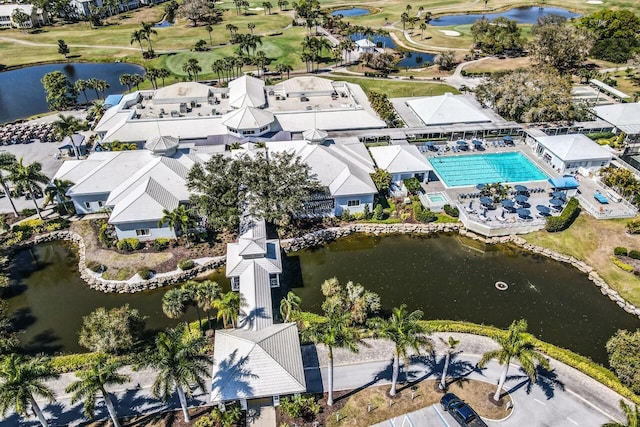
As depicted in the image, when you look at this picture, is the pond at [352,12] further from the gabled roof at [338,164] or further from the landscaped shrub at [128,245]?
the landscaped shrub at [128,245]

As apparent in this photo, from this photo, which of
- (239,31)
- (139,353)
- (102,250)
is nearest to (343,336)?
(139,353)

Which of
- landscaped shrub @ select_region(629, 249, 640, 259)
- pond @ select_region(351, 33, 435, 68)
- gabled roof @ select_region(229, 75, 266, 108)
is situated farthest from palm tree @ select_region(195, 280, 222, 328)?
pond @ select_region(351, 33, 435, 68)

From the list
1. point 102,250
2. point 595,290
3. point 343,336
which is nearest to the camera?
point 343,336

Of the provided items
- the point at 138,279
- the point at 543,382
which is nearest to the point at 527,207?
the point at 543,382

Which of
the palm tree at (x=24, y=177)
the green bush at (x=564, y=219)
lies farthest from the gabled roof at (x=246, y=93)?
the green bush at (x=564, y=219)

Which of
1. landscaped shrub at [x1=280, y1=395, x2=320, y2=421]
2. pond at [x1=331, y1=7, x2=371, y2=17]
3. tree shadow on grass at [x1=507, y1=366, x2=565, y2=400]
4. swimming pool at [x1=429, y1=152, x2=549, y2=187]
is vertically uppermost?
pond at [x1=331, y1=7, x2=371, y2=17]

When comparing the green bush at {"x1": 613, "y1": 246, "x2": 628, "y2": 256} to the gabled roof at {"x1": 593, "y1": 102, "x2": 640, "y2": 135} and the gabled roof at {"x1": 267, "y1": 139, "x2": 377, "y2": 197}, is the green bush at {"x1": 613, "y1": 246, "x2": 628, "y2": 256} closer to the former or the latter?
the gabled roof at {"x1": 267, "y1": 139, "x2": 377, "y2": 197}

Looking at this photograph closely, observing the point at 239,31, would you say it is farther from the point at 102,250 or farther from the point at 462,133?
the point at 102,250
